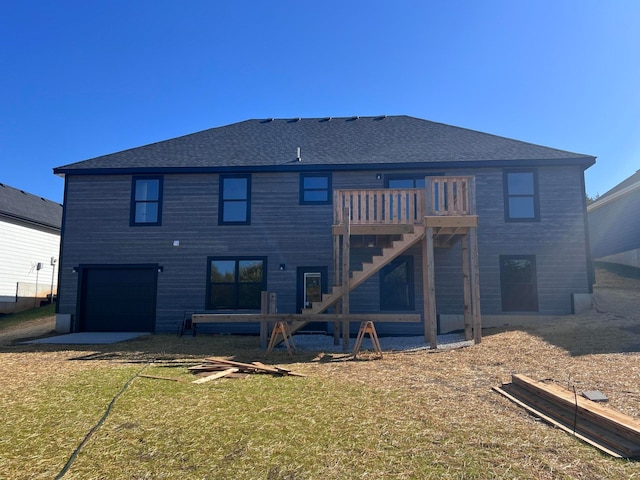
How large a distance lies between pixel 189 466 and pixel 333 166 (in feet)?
35.0

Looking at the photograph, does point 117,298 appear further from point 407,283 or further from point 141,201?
point 407,283

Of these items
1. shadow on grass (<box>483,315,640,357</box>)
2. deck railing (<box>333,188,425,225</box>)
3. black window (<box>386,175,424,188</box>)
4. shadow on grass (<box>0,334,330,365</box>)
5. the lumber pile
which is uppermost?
black window (<box>386,175,424,188</box>)

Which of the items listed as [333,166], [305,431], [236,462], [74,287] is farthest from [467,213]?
[74,287]

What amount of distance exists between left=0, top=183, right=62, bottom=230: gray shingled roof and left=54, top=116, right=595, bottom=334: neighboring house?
9965 millimetres

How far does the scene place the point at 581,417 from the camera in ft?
13.4

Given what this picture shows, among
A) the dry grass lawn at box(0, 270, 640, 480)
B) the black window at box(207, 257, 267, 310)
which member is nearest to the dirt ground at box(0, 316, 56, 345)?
the black window at box(207, 257, 267, 310)

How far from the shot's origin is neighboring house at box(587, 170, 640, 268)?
59.4ft

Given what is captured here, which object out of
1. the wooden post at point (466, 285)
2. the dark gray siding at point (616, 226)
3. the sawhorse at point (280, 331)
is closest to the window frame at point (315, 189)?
the wooden post at point (466, 285)

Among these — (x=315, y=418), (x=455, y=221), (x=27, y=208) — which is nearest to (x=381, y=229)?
(x=455, y=221)

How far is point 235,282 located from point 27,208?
16.7 meters

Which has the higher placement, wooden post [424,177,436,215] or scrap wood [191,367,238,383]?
wooden post [424,177,436,215]

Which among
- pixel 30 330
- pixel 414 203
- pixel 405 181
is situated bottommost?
pixel 30 330

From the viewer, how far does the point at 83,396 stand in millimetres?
5270

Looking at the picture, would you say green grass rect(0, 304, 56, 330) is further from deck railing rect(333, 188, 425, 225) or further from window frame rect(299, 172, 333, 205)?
deck railing rect(333, 188, 425, 225)
